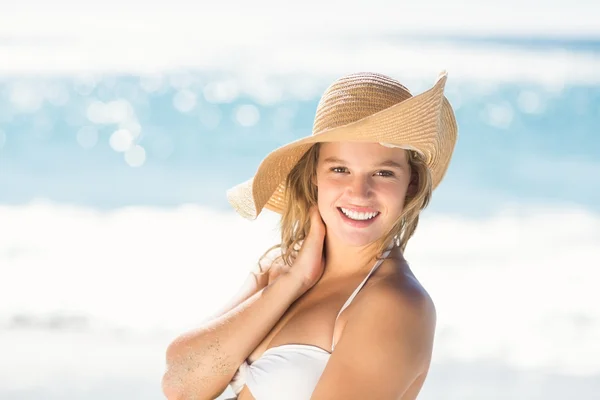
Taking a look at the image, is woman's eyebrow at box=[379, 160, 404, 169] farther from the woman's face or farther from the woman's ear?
the woman's ear

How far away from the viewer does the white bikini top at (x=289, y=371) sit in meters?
2.16

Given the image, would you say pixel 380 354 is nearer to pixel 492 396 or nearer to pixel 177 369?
pixel 177 369

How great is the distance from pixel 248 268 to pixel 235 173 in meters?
3.09

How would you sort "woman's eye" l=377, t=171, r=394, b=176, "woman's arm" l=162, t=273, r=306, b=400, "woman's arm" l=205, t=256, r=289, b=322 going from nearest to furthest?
"woman's eye" l=377, t=171, r=394, b=176
"woman's arm" l=162, t=273, r=306, b=400
"woman's arm" l=205, t=256, r=289, b=322

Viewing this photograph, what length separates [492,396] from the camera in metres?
5.82

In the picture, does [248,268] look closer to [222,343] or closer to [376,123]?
[222,343]

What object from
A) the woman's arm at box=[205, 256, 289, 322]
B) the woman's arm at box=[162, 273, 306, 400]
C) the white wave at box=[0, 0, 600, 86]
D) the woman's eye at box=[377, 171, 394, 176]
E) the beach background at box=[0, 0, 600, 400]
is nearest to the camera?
the woman's eye at box=[377, 171, 394, 176]

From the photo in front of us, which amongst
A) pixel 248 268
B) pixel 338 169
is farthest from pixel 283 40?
pixel 338 169

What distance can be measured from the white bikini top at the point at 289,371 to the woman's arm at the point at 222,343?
3.4 inches

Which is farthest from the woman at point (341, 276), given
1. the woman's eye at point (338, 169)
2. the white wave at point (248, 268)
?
the white wave at point (248, 268)

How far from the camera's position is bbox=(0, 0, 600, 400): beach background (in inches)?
261

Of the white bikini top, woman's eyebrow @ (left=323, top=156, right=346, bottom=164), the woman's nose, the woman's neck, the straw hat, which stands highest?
the straw hat

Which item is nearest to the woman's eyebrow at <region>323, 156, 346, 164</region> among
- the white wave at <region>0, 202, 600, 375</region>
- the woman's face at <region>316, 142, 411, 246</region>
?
the woman's face at <region>316, 142, 411, 246</region>

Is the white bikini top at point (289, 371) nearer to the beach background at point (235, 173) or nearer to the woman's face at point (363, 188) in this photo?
the woman's face at point (363, 188)
